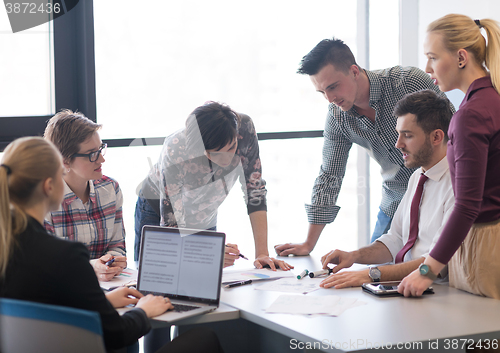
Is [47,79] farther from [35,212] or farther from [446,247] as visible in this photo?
[446,247]

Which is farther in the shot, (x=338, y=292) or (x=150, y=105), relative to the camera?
(x=150, y=105)

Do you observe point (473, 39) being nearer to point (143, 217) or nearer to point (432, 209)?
point (432, 209)

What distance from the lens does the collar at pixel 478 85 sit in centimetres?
155

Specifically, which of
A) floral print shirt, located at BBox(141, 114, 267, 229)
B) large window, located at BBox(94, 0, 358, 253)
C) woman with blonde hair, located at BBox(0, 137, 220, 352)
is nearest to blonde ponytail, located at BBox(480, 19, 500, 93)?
floral print shirt, located at BBox(141, 114, 267, 229)

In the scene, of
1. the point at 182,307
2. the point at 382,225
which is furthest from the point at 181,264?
the point at 382,225

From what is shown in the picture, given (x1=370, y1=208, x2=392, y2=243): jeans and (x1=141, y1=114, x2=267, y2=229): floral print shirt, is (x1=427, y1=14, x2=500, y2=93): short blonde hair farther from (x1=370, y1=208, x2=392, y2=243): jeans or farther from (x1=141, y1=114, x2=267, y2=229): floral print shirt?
(x1=370, y1=208, x2=392, y2=243): jeans

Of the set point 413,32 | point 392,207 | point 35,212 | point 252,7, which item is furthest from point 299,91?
point 35,212

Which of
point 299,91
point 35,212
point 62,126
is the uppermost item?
point 299,91

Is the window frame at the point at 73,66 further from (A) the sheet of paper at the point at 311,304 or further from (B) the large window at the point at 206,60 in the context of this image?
(A) the sheet of paper at the point at 311,304

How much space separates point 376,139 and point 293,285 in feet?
3.64

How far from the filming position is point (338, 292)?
5.58 ft

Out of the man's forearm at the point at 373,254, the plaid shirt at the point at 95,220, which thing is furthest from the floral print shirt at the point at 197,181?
the man's forearm at the point at 373,254

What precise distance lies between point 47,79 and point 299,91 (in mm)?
1955

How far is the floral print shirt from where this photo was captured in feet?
6.88
